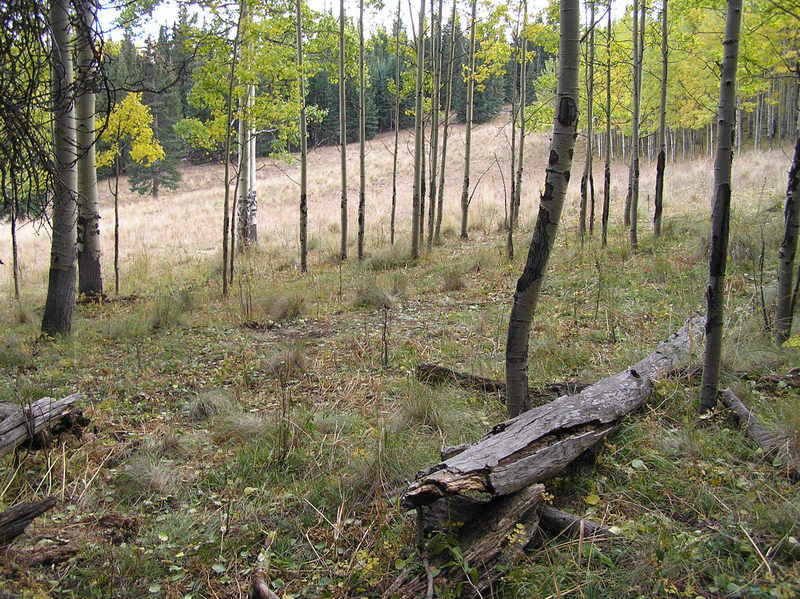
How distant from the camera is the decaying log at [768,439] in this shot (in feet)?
10.3

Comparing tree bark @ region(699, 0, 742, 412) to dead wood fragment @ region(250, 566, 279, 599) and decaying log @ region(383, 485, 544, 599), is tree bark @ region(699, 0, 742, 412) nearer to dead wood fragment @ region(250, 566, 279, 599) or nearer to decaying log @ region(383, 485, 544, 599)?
decaying log @ region(383, 485, 544, 599)

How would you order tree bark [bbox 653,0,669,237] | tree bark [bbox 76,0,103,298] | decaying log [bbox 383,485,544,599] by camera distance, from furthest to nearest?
tree bark [bbox 653,0,669,237], tree bark [bbox 76,0,103,298], decaying log [bbox 383,485,544,599]

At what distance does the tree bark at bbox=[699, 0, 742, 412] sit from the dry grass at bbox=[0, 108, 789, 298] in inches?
211

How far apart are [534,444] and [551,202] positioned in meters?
1.69

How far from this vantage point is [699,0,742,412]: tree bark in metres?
3.57

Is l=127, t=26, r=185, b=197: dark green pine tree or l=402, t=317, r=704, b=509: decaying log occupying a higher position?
l=127, t=26, r=185, b=197: dark green pine tree

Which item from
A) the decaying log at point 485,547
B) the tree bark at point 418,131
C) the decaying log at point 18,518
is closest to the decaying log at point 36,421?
the decaying log at point 18,518

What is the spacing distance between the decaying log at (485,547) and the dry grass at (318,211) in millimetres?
7440

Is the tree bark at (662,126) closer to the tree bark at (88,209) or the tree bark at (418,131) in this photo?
the tree bark at (418,131)

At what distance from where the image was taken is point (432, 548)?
9.07 ft

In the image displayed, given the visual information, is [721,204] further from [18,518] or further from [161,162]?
[161,162]

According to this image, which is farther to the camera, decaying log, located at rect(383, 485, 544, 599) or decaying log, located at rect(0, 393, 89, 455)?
decaying log, located at rect(0, 393, 89, 455)

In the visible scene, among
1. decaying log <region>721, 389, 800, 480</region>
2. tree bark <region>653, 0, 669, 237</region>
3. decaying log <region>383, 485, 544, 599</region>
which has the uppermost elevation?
tree bark <region>653, 0, 669, 237</region>

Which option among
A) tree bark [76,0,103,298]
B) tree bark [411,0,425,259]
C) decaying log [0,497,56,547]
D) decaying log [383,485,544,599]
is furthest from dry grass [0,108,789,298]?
decaying log [0,497,56,547]
